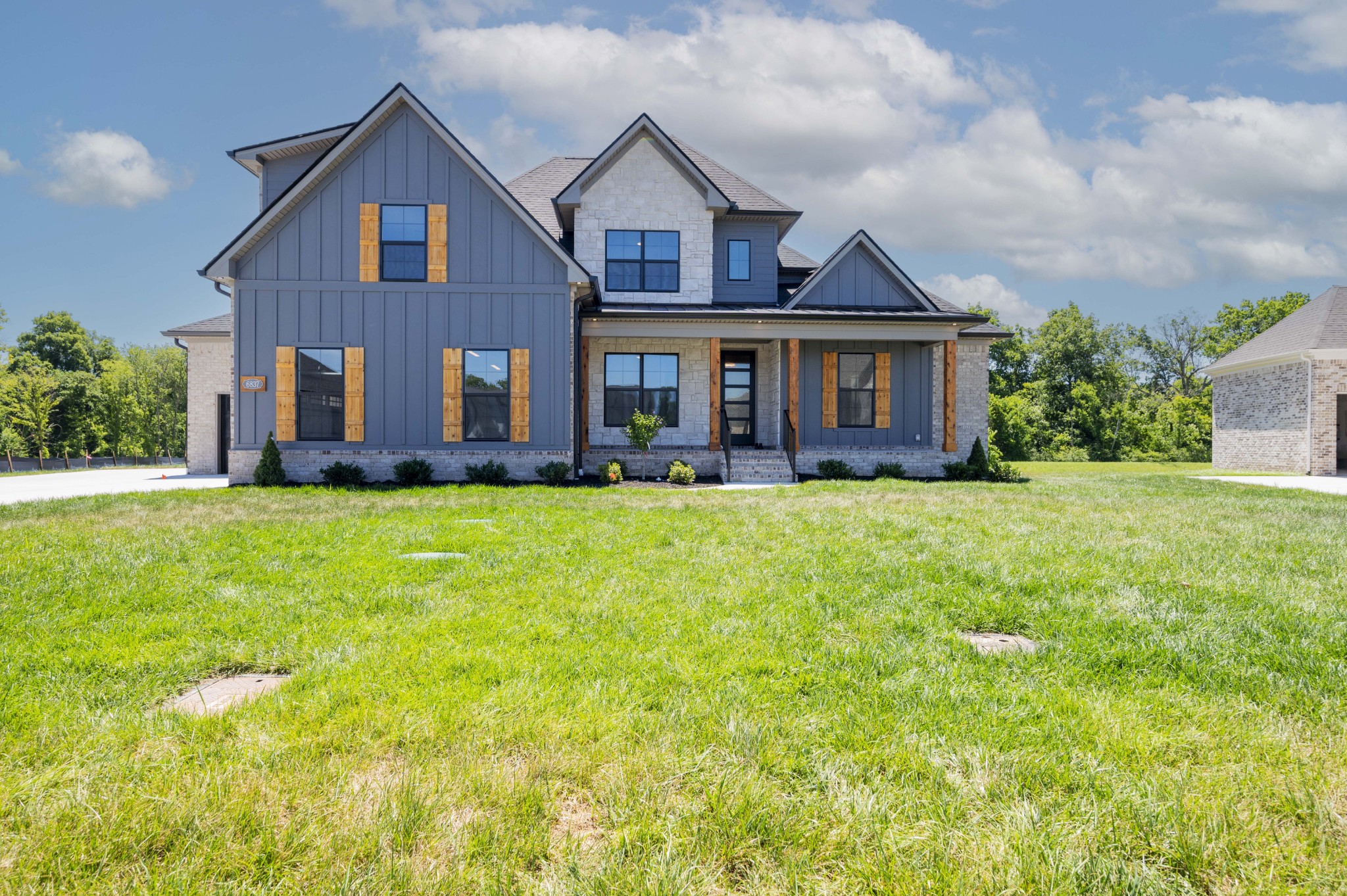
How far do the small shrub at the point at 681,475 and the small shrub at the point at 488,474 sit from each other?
3.56m

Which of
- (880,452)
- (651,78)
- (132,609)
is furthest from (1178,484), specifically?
(132,609)

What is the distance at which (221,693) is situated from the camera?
116 inches

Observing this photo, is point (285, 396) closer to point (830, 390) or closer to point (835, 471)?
point (835, 471)

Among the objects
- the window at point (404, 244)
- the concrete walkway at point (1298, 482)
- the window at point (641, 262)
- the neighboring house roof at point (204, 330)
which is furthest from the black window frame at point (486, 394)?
the concrete walkway at point (1298, 482)

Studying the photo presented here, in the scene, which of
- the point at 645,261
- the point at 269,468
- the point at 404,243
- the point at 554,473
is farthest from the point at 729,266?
the point at 269,468

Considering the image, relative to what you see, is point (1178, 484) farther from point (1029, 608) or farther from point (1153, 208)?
point (1153, 208)

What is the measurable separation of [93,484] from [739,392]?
15.3 metres

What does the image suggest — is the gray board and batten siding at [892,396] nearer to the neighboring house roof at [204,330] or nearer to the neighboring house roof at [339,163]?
the neighboring house roof at [339,163]

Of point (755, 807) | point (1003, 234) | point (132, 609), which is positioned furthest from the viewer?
point (1003, 234)

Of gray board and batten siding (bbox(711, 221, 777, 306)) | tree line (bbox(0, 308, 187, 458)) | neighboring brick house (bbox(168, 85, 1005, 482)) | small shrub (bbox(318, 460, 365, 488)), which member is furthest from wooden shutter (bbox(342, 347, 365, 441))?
tree line (bbox(0, 308, 187, 458))

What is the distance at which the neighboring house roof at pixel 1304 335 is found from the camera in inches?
771

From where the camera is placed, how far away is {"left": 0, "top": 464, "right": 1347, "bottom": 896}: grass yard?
5.74 ft

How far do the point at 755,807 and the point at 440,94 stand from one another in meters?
15.6

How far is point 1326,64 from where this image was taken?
19812 mm
